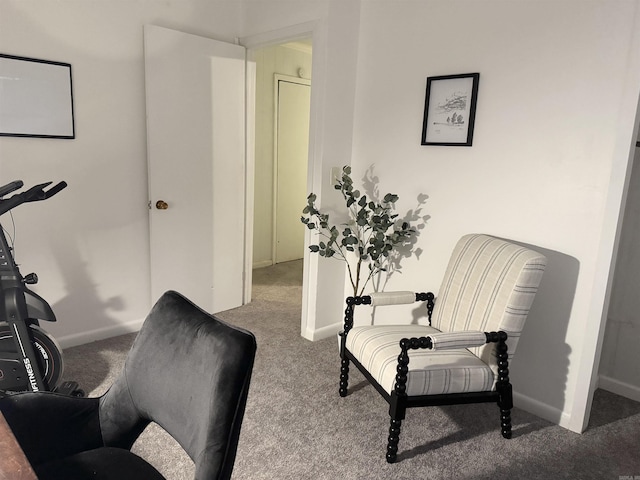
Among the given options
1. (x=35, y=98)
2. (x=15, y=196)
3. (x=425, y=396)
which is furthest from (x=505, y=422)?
(x=35, y=98)

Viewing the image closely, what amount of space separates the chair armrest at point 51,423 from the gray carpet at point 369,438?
662 mm

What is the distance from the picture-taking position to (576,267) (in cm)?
229

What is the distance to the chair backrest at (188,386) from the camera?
1167 mm

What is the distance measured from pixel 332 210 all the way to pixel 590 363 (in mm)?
1693

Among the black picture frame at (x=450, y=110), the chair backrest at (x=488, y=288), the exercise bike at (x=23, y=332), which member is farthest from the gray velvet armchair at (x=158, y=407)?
the black picture frame at (x=450, y=110)

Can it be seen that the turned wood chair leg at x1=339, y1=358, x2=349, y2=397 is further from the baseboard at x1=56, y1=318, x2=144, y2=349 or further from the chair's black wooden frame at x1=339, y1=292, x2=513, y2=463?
the baseboard at x1=56, y1=318, x2=144, y2=349

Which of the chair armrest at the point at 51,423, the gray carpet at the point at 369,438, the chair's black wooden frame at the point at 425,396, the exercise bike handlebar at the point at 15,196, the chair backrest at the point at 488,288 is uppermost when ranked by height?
the exercise bike handlebar at the point at 15,196

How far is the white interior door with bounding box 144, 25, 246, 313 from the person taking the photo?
318cm

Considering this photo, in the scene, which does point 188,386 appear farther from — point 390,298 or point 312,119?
point 312,119

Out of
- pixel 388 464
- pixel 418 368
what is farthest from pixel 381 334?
pixel 388 464

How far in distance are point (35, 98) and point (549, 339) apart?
9.90 feet

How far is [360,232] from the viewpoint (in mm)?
3256

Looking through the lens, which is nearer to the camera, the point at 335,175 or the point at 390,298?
the point at 390,298

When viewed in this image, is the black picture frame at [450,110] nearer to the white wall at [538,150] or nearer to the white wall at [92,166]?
the white wall at [538,150]
